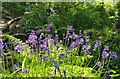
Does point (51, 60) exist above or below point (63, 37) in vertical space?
below

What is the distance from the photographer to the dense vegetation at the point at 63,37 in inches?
104

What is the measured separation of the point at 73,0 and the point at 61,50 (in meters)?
0.96

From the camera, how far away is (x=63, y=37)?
327cm

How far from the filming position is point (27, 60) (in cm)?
270

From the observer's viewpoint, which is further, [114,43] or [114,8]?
[114,8]

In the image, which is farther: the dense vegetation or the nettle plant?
the dense vegetation

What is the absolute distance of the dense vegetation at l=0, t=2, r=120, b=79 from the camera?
263cm

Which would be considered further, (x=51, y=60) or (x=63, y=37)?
(x=63, y=37)

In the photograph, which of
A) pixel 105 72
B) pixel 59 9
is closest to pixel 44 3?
pixel 59 9

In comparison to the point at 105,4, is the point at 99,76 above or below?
below

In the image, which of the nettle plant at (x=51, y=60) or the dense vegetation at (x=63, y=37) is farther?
the dense vegetation at (x=63, y=37)

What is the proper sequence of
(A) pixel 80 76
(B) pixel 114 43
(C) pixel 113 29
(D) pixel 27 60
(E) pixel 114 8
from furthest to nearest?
(E) pixel 114 8 < (C) pixel 113 29 < (B) pixel 114 43 < (D) pixel 27 60 < (A) pixel 80 76

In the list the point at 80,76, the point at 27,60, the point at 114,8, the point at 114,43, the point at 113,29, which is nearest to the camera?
the point at 80,76

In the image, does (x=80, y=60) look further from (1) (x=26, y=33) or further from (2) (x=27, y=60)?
(1) (x=26, y=33)
